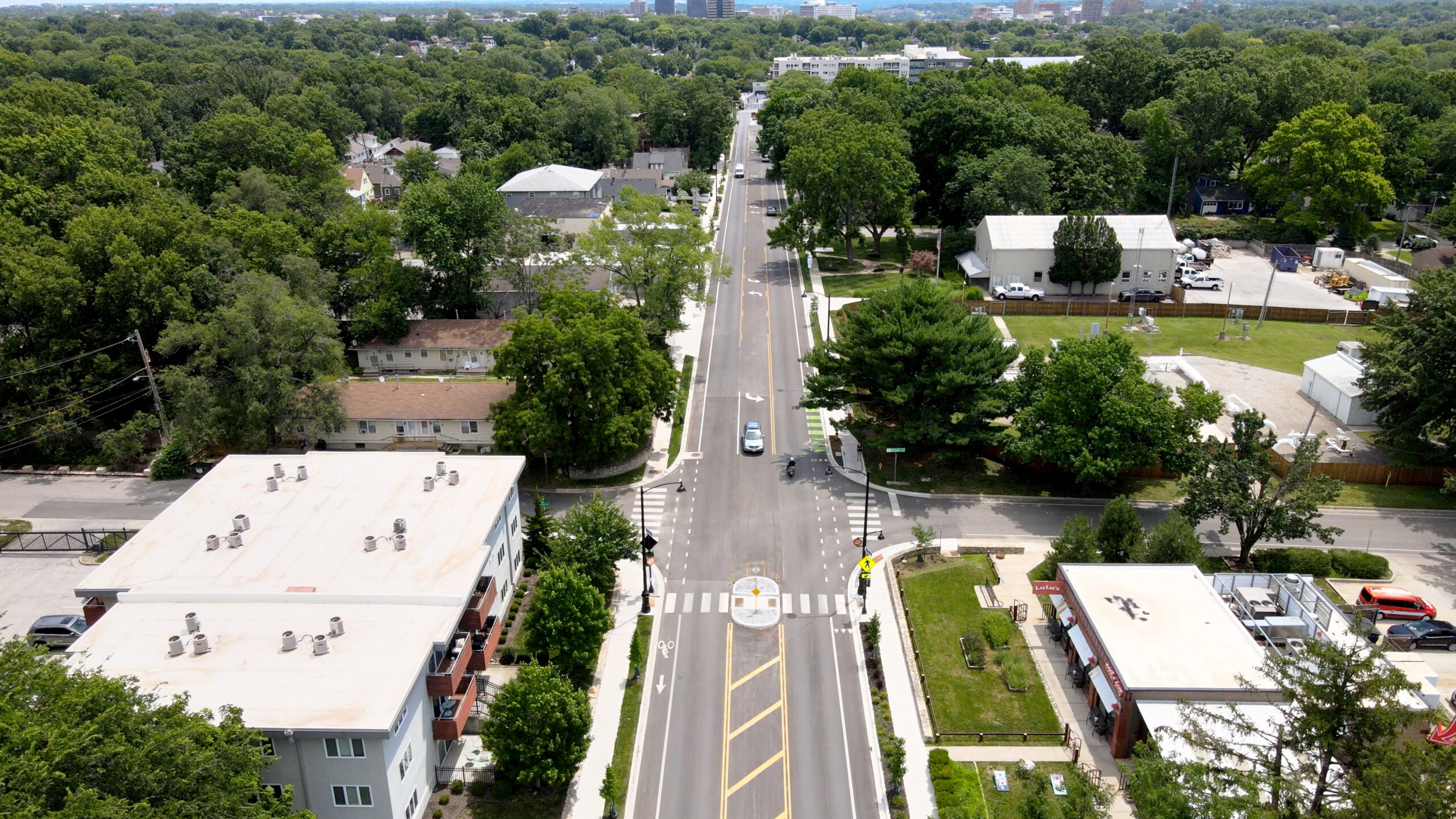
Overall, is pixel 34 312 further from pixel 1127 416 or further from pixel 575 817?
pixel 1127 416

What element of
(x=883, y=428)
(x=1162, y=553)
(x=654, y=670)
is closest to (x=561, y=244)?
(x=883, y=428)

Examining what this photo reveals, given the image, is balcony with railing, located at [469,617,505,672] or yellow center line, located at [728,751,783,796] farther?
balcony with railing, located at [469,617,505,672]

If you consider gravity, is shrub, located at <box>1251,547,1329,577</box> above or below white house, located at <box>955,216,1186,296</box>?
below

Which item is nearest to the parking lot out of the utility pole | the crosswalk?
the crosswalk

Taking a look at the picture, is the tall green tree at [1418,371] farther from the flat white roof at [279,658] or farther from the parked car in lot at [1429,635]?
the flat white roof at [279,658]

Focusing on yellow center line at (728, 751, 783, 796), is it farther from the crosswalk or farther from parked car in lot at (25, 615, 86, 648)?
parked car in lot at (25, 615, 86, 648)

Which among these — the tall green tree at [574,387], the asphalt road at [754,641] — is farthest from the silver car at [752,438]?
the tall green tree at [574,387]

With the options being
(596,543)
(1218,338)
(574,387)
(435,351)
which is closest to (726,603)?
(596,543)

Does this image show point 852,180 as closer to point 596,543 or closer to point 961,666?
point 596,543
